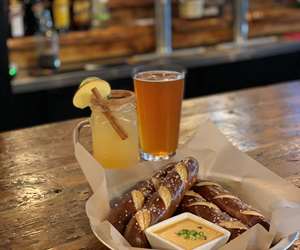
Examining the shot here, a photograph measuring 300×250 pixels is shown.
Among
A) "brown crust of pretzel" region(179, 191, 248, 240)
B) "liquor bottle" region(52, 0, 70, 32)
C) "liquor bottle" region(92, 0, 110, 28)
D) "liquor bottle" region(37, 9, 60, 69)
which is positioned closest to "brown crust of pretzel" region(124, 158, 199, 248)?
"brown crust of pretzel" region(179, 191, 248, 240)

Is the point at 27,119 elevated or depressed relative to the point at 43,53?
depressed

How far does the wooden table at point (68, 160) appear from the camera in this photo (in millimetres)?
1029

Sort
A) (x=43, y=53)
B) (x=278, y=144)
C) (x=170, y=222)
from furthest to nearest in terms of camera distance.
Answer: (x=43, y=53) < (x=278, y=144) < (x=170, y=222)

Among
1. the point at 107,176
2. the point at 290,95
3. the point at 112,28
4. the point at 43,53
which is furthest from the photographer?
the point at 112,28

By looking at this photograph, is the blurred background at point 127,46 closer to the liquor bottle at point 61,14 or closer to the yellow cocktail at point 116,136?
the liquor bottle at point 61,14

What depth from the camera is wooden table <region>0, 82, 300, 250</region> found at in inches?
40.5

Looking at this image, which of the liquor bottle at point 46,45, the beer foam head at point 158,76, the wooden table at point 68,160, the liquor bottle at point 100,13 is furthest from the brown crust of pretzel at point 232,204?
the liquor bottle at point 100,13

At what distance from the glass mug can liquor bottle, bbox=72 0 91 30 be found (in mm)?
2009

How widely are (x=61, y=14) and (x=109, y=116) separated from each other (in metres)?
1.98

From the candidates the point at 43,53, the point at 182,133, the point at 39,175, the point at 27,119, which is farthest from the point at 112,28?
the point at 39,175

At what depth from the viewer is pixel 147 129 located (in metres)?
1.35

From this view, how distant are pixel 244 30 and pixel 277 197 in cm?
271

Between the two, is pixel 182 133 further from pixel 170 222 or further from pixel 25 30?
pixel 25 30

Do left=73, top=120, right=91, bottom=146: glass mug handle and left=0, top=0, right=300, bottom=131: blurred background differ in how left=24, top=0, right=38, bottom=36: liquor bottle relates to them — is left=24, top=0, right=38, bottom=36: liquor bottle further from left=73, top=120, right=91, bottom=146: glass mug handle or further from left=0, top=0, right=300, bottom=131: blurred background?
left=73, top=120, right=91, bottom=146: glass mug handle
